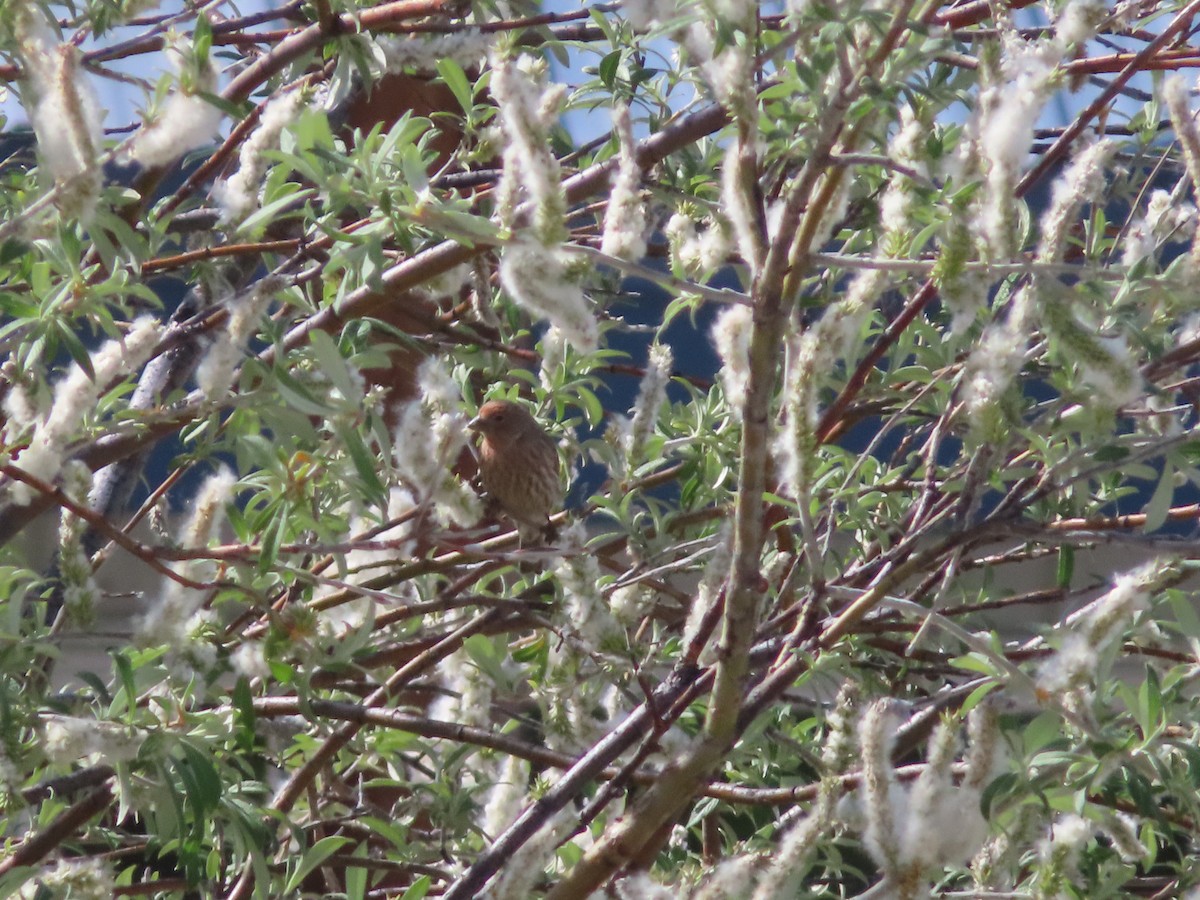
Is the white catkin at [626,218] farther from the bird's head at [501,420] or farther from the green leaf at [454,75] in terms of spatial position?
the bird's head at [501,420]

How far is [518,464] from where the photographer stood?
312cm

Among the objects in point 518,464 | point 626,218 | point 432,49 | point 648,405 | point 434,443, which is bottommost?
point 518,464

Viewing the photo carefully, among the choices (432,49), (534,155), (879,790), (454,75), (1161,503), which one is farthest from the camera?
(432,49)

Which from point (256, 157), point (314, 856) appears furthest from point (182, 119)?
point (314, 856)

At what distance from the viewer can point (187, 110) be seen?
5.60 feet

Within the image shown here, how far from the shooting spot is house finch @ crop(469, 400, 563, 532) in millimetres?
2988

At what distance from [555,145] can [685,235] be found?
42.9 inches

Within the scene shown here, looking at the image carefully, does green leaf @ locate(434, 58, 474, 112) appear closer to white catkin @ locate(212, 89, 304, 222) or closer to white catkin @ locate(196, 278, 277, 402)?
white catkin @ locate(212, 89, 304, 222)

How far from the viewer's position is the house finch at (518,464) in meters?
2.99

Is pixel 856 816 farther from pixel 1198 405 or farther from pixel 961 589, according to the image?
pixel 961 589

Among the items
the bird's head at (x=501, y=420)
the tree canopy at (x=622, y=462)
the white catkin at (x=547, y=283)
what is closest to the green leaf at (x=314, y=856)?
the tree canopy at (x=622, y=462)

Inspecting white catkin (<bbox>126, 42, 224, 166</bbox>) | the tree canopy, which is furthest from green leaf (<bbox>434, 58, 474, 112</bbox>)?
white catkin (<bbox>126, 42, 224, 166</bbox>)

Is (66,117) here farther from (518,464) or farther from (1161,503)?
(518,464)

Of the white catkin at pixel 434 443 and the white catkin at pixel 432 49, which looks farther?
the white catkin at pixel 432 49
